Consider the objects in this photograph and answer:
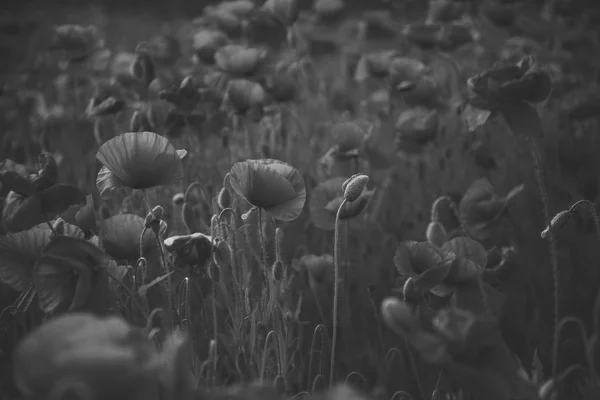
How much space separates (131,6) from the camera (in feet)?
20.3

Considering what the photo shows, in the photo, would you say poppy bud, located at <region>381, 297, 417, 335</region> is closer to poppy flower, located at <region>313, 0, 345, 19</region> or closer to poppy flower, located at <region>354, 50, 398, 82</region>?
poppy flower, located at <region>354, 50, 398, 82</region>

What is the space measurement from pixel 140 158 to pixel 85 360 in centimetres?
58

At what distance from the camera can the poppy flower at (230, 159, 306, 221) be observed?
117 cm

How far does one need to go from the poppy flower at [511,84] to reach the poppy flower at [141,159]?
59 centimetres

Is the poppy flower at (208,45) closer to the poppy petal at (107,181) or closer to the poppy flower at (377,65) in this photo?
the poppy flower at (377,65)

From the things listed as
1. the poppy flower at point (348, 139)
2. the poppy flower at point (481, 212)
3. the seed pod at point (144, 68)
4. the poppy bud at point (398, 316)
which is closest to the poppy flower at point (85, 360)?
the poppy bud at point (398, 316)

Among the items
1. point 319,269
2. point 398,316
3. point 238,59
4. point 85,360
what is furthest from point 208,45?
point 85,360

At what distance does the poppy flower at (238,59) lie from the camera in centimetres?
197

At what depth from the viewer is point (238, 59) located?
77.7 inches

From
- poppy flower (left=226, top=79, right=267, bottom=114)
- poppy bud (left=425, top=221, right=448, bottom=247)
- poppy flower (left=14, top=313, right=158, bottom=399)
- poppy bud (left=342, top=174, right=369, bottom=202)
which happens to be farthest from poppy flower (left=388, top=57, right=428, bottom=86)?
poppy flower (left=14, top=313, right=158, bottom=399)

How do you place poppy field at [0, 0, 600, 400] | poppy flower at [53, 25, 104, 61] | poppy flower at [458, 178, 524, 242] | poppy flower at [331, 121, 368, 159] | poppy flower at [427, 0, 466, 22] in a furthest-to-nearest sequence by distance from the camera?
poppy flower at [427, 0, 466, 22] → poppy flower at [53, 25, 104, 61] → poppy flower at [331, 121, 368, 159] → poppy flower at [458, 178, 524, 242] → poppy field at [0, 0, 600, 400]

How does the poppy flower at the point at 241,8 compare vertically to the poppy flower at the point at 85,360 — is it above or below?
above

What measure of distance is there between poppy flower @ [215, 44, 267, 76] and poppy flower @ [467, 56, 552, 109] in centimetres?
76

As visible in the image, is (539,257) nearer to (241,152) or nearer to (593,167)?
(593,167)
